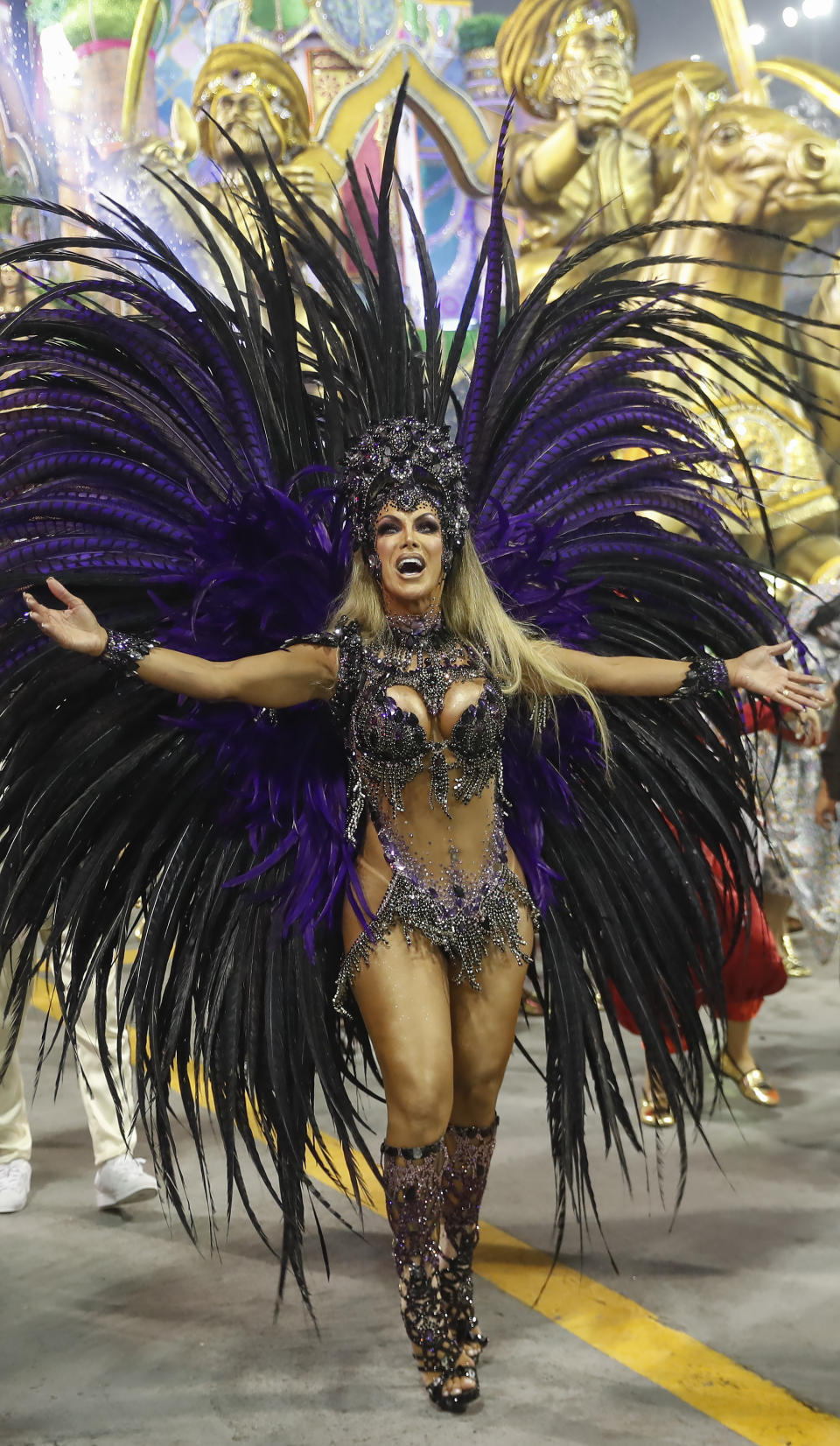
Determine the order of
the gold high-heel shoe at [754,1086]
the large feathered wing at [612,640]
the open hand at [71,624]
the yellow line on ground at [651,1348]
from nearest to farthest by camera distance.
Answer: the open hand at [71,624], the yellow line on ground at [651,1348], the large feathered wing at [612,640], the gold high-heel shoe at [754,1086]

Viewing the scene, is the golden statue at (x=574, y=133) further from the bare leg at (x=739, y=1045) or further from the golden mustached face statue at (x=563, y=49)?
the bare leg at (x=739, y=1045)

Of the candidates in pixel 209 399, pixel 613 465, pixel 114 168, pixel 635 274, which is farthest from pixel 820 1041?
pixel 114 168

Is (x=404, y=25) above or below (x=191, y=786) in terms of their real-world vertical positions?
above

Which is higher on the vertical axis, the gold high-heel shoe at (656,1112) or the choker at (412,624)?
the choker at (412,624)

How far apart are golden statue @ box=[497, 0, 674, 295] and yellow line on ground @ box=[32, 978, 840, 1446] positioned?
246 inches

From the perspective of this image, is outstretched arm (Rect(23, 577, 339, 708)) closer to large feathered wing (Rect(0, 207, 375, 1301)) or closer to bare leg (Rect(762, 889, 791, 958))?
large feathered wing (Rect(0, 207, 375, 1301))

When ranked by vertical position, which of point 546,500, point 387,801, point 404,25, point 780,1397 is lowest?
point 780,1397

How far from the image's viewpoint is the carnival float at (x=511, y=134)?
25.0ft

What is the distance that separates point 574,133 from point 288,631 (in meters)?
6.41

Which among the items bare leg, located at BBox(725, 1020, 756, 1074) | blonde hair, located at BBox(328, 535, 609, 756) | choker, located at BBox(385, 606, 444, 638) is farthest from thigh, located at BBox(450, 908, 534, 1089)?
bare leg, located at BBox(725, 1020, 756, 1074)

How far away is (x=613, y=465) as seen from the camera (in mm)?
3057

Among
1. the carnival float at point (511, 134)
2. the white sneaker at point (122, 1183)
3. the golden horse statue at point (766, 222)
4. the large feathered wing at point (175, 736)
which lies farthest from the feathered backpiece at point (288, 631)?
the golden horse statue at point (766, 222)

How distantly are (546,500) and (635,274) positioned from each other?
5.10m

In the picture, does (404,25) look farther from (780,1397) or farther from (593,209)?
(780,1397)
